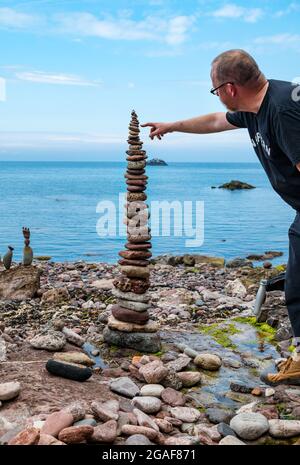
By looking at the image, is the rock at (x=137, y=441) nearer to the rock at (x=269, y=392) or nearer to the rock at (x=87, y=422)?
the rock at (x=87, y=422)

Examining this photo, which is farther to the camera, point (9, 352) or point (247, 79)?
point (9, 352)

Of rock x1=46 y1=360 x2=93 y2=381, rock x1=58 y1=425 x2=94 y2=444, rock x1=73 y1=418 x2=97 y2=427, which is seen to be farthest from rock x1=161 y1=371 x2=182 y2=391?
rock x1=58 y1=425 x2=94 y2=444

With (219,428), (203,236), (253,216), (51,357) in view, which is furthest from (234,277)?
(253,216)

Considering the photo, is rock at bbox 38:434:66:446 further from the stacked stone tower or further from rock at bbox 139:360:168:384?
the stacked stone tower

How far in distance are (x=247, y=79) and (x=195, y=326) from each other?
461 centimetres

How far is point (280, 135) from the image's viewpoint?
4.98 m

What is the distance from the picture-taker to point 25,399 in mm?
5504

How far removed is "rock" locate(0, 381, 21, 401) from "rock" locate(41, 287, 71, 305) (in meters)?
4.78

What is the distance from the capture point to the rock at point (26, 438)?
449 centimetres

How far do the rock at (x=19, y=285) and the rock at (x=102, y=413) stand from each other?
19.0ft

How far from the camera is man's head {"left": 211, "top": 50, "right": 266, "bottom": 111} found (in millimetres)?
5062
